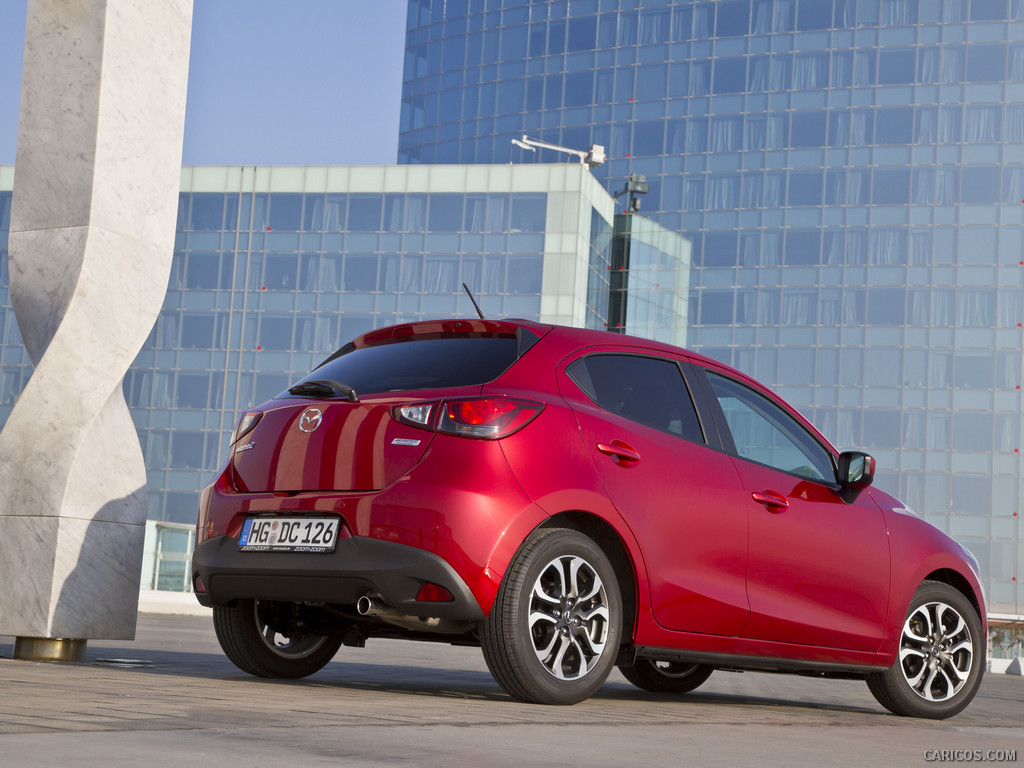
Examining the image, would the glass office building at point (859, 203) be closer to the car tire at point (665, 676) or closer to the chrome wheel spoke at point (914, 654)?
the car tire at point (665, 676)

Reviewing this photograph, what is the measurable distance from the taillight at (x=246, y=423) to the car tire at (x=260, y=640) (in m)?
0.84

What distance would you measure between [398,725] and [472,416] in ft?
4.91

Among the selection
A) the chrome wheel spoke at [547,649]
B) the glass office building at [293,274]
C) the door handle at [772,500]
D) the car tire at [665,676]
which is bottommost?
the car tire at [665,676]

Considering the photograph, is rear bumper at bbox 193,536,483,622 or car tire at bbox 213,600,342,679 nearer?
rear bumper at bbox 193,536,483,622

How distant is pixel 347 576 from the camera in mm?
5668

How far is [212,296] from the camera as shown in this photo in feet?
207

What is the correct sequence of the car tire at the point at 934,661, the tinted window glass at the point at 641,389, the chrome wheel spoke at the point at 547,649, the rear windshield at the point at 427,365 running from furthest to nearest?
1. the car tire at the point at 934,661
2. the tinted window glass at the point at 641,389
3. the rear windshield at the point at 427,365
4. the chrome wheel spoke at the point at 547,649

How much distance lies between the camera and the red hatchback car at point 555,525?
18.5 feet

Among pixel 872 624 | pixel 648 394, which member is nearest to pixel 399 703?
pixel 648 394

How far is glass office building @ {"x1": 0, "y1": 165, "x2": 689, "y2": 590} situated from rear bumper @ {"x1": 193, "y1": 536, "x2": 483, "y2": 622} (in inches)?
2120

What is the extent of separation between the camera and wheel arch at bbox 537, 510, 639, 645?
19.8ft

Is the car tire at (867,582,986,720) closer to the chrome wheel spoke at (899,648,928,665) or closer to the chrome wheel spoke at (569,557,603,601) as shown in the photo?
the chrome wheel spoke at (899,648,928,665)

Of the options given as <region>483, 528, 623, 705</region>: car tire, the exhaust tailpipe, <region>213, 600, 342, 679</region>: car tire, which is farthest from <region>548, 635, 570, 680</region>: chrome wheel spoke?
<region>213, 600, 342, 679</region>: car tire

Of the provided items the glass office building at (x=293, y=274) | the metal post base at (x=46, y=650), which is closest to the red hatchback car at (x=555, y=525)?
the metal post base at (x=46, y=650)
